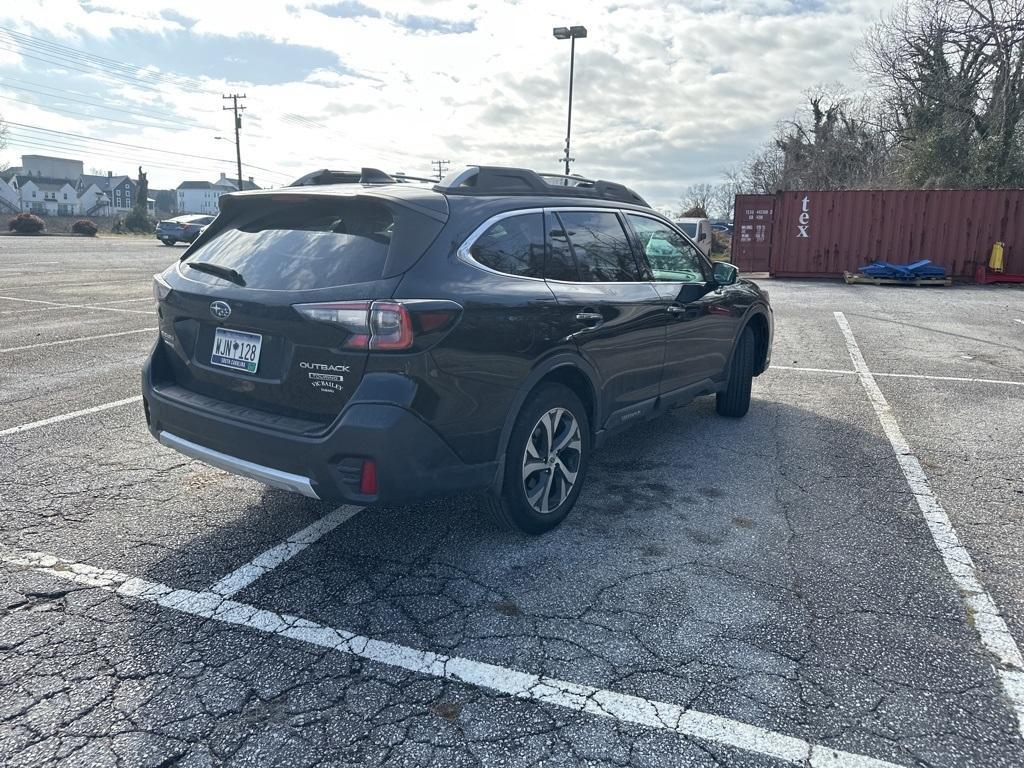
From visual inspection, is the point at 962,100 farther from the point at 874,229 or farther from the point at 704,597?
the point at 704,597

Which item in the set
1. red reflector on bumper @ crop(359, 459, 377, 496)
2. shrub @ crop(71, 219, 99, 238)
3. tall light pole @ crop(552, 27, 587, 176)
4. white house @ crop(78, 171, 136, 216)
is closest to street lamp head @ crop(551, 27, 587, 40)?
tall light pole @ crop(552, 27, 587, 176)

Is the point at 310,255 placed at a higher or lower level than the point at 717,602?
higher

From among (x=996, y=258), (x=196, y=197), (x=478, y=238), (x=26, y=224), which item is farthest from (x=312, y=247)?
(x=196, y=197)

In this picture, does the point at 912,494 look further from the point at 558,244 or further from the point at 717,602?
the point at 558,244

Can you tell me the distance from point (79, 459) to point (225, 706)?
2.86 metres

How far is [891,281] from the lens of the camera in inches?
792

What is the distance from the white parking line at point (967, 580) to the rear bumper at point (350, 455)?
2.08m

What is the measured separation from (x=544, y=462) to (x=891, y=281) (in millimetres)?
19582

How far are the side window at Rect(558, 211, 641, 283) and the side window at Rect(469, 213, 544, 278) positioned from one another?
0.89ft

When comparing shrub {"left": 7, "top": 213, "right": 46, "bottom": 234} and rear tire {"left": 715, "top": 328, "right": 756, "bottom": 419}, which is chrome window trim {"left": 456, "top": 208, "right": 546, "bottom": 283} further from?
shrub {"left": 7, "top": 213, "right": 46, "bottom": 234}

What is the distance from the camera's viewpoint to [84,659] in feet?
8.66

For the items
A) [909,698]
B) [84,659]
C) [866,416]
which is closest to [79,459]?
[84,659]

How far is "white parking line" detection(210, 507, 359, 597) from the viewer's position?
3191mm

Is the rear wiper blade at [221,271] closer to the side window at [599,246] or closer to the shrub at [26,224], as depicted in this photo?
the side window at [599,246]
